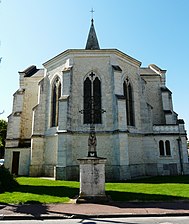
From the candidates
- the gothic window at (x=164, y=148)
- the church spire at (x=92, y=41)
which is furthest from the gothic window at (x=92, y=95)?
the church spire at (x=92, y=41)

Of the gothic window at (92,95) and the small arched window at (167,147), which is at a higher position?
the gothic window at (92,95)

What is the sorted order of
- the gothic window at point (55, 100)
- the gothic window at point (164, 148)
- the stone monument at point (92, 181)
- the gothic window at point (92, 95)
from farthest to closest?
the gothic window at point (164, 148) < the gothic window at point (55, 100) < the gothic window at point (92, 95) < the stone monument at point (92, 181)

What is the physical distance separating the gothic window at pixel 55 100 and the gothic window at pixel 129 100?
6.56 meters

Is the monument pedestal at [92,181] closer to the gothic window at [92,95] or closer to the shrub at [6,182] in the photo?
the shrub at [6,182]

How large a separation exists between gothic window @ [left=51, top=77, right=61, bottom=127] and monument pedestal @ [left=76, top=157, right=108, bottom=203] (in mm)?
10158

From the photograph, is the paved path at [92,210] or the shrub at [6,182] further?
the shrub at [6,182]

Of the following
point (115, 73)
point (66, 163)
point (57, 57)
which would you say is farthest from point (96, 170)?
point (57, 57)

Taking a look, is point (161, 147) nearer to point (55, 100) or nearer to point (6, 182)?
point (55, 100)

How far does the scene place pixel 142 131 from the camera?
19.3m

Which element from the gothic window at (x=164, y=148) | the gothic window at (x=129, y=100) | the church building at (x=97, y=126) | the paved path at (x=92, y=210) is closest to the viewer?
the paved path at (x=92, y=210)

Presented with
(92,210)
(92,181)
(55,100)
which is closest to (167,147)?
(55,100)

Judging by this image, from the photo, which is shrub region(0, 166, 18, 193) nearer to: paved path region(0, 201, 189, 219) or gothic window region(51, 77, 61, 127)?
paved path region(0, 201, 189, 219)

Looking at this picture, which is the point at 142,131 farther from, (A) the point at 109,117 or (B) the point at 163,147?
(A) the point at 109,117

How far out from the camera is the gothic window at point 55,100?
18.4 m
